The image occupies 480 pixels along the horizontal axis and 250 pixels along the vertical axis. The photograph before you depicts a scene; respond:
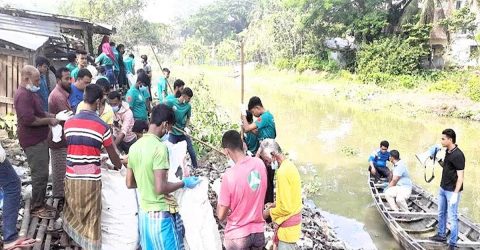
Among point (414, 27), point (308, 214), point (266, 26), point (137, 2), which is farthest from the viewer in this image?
point (266, 26)

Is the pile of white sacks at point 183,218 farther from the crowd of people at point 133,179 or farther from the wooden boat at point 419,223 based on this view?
the wooden boat at point 419,223

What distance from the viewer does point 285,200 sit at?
4055 mm

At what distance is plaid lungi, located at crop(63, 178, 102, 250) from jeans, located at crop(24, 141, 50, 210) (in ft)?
2.21

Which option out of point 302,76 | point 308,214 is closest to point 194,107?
point 308,214

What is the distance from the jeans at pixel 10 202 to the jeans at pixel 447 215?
5.86m

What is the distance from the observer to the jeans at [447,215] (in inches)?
257

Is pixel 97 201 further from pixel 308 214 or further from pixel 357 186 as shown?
pixel 357 186

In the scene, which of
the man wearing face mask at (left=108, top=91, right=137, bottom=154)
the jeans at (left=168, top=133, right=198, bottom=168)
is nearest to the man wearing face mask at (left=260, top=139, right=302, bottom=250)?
the man wearing face mask at (left=108, top=91, right=137, bottom=154)

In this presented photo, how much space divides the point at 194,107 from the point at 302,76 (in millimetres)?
22780

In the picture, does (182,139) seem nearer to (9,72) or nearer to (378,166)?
(9,72)

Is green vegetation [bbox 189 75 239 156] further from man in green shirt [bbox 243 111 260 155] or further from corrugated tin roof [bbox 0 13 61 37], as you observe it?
corrugated tin roof [bbox 0 13 61 37]

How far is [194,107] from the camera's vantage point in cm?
1363

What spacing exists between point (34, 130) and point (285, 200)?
9.04 feet

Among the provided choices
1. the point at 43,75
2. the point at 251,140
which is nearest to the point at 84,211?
the point at 251,140
